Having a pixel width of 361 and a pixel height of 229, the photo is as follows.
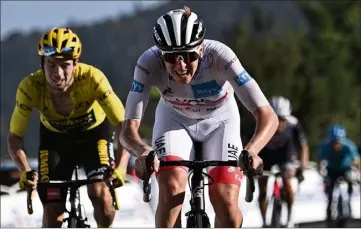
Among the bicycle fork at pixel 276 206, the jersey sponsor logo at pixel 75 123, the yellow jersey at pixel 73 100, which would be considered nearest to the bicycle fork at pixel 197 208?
the yellow jersey at pixel 73 100

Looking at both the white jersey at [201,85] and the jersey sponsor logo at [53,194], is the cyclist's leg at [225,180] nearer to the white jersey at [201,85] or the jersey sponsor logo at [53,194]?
the white jersey at [201,85]

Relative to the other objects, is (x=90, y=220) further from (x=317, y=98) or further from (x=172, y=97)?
(x=317, y=98)

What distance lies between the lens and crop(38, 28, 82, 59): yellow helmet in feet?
26.3

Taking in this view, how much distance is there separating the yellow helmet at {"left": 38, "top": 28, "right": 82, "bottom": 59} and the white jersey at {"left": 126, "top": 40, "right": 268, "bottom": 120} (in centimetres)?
125

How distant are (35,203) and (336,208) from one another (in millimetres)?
6149

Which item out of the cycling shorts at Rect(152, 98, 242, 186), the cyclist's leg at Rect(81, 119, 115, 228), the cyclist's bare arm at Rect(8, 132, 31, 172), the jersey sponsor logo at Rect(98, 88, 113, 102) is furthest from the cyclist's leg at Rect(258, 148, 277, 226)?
the cycling shorts at Rect(152, 98, 242, 186)

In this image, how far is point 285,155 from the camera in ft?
48.1

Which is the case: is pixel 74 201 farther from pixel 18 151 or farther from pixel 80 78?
pixel 80 78

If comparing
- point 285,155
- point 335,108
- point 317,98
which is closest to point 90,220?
point 285,155

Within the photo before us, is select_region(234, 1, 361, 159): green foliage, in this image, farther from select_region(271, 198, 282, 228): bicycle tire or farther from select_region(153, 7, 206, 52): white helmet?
select_region(153, 7, 206, 52): white helmet

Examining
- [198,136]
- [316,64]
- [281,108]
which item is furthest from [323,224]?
[316,64]

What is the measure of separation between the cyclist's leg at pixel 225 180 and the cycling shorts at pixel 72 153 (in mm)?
1705

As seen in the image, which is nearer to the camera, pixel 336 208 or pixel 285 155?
pixel 285 155

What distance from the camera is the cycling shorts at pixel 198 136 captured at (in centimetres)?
688
